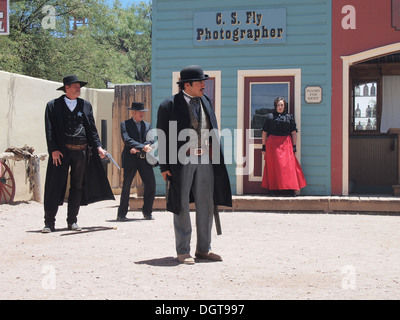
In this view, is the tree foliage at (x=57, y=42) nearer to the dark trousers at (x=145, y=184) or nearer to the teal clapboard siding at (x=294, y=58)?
the teal clapboard siding at (x=294, y=58)

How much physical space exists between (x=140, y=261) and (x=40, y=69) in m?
16.9

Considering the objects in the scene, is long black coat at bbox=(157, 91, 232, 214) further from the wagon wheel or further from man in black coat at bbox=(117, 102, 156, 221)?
the wagon wheel

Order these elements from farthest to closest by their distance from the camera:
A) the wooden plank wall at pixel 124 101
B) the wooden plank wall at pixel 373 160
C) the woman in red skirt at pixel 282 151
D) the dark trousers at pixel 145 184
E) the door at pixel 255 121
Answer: the wooden plank wall at pixel 373 160
the wooden plank wall at pixel 124 101
the door at pixel 255 121
the woman in red skirt at pixel 282 151
the dark trousers at pixel 145 184

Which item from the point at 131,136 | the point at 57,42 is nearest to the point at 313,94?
the point at 131,136

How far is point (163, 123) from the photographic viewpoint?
245 inches

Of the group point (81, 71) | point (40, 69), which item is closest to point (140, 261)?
point (40, 69)

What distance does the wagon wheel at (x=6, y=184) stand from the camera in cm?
1168

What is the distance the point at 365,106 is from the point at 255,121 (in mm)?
3417

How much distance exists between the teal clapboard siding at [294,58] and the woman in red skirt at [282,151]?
38 centimetres

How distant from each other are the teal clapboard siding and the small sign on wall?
0.24 feet

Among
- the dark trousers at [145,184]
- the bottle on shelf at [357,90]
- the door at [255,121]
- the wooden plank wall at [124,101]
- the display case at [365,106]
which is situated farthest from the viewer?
the bottle on shelf at [357,90]

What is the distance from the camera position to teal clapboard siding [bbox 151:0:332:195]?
11344mm

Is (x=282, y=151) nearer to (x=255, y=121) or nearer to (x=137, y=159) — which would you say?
(x=255, y=121)

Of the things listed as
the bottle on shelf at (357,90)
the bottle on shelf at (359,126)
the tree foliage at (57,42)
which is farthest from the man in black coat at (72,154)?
the tree foliage at (57,42)
